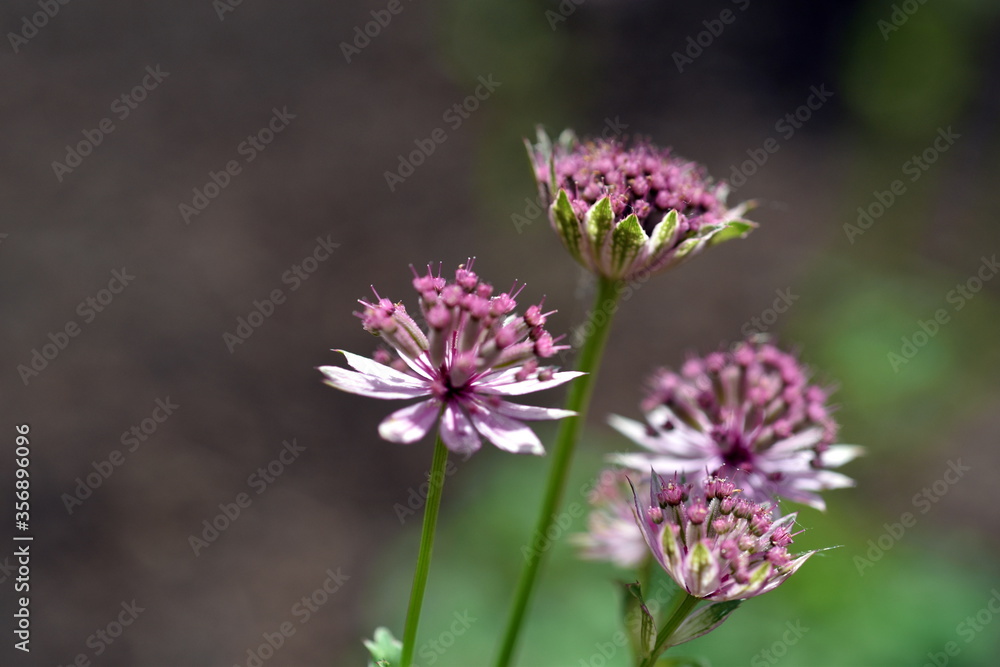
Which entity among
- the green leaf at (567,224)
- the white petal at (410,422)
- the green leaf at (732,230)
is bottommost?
the white petal at (410,422)

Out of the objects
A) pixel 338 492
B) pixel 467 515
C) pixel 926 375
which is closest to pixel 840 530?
pixel 467 515

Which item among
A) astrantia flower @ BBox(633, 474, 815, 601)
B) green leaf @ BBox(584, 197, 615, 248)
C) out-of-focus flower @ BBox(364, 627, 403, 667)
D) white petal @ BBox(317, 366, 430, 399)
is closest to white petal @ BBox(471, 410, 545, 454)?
white petal @ BBox(317, 366, 430, 399)

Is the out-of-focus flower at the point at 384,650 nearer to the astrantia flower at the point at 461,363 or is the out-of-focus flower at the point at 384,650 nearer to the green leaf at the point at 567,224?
the astrantia flower at the point at 461,363

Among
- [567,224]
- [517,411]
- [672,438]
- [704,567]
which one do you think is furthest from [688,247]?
[704,567]

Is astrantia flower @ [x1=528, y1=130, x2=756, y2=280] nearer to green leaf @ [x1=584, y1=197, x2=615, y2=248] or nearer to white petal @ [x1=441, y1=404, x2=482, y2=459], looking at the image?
green leaf @ [x1=584, y1=197, x2=615, y2=248]

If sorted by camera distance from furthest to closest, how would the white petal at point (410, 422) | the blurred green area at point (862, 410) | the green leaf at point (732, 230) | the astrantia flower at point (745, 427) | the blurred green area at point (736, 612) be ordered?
1. the blurred green area at point (862, 410)
2. the blurred green area at point (736, 612)
3. the astrantia flower at point (745, 427)
4. the green leaf at point (732, 230)
5. the white petal at point (410, 422)

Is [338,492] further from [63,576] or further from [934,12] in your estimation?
[934,12]

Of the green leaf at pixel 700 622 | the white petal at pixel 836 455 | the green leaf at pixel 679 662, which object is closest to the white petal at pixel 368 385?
the green leaf at pixel 700 622
